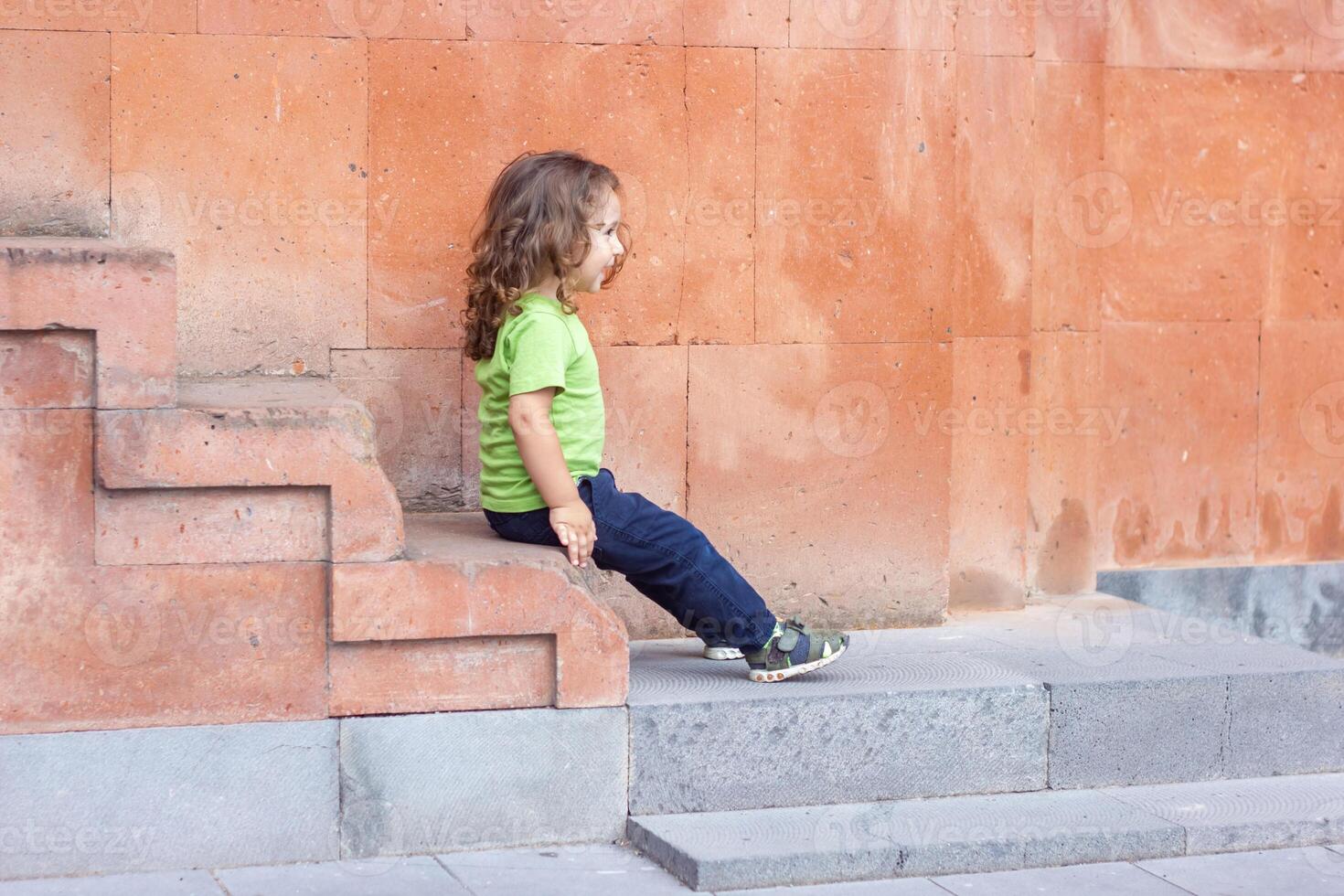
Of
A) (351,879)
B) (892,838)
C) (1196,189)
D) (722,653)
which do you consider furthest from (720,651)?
(1196,189)

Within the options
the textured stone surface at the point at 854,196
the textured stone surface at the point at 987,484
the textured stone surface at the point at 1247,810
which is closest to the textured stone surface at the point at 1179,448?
the textured stone surface at the point at 987,484

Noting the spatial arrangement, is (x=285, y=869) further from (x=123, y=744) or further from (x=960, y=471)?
(x=960, y=471)

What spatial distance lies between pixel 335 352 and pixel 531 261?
0.81 metres

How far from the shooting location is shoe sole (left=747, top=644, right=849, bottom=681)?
174 inches

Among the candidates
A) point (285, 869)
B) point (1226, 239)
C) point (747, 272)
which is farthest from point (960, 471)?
point (285, 869)

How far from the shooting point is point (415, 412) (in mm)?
4836

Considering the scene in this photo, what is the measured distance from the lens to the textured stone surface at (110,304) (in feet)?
12.0

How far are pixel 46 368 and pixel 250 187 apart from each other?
111 cm

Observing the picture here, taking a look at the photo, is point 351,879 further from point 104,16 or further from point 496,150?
point 104,16

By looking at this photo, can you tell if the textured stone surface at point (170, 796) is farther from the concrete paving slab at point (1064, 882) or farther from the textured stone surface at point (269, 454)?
the concrete paving slab at point (1064, 882)

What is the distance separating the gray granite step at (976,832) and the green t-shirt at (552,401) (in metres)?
0.96

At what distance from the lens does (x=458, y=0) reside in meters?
4.76

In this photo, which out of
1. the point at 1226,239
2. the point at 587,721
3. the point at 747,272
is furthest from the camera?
the point at 1226,239

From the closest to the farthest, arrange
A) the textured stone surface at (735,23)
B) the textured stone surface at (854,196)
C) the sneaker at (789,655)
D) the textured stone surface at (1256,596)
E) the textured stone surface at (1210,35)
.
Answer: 1. the sneaker at (789,655)
2. the textured stone surface at (735,23)
3. the textured stone surface at (854,196)
4. the textured stone surface at (1210,35)
5. the textured stone surface at (1256,596)
